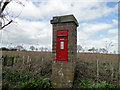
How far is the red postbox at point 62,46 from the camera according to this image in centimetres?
351

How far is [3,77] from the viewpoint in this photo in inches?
200

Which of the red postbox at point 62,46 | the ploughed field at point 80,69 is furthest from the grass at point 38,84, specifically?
the red postbox at point 62,46

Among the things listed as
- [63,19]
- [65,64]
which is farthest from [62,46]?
[63,19]

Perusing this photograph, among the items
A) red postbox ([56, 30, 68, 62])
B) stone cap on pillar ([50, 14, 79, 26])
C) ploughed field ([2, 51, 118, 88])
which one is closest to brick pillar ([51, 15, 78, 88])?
stone cap on pillar ([50, 14, 79, 26])

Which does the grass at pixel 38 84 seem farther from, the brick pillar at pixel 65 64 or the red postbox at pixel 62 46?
the red postbox at pixel 62 46

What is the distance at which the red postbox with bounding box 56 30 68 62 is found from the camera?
11.5 ft

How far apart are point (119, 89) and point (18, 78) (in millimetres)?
4584

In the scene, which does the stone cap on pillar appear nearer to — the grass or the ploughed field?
the ploughed field

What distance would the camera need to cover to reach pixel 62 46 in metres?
3.56

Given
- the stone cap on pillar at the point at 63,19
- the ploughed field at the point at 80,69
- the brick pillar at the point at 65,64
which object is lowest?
the ploughed field at the point at 80,69

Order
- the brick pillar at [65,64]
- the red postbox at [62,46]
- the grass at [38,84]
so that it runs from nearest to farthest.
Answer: the grass at [38,84] < the brick pillar at [65,64] < the red postbox at [62,46]

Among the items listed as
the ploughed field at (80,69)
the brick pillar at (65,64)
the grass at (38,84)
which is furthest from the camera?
the ploughed field at (80,69)

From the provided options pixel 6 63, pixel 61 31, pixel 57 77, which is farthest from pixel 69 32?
pixel 6 63

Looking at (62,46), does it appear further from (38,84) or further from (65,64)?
(38,84)
